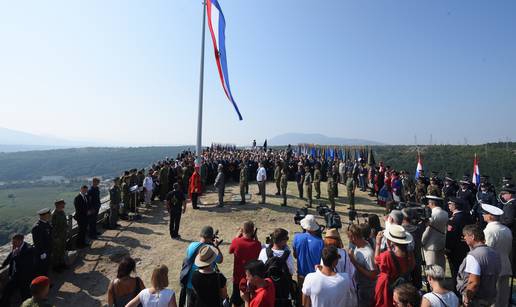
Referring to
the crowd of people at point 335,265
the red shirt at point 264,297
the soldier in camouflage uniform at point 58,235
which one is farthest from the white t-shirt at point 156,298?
the soldier in camouflage uniform at point 58,235

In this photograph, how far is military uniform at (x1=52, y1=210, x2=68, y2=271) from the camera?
6746 mm

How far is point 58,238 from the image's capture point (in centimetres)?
678

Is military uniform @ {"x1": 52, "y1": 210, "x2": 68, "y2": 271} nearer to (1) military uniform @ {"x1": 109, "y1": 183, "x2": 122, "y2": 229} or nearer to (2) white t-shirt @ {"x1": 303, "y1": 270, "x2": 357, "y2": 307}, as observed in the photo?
(1) military uniform @ {"x1": 109, "y1": 183, "x2": 122, "y2": 229}

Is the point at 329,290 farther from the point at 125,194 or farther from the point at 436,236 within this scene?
the point at 125,194

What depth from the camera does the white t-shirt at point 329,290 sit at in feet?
10.2

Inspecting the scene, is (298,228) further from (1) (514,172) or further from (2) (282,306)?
(1) (514,172)

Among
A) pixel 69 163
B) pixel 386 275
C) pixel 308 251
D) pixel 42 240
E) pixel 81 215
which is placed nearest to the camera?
pixel 386 275

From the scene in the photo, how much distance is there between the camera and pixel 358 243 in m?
3.87

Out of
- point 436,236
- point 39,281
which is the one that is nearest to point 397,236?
point 436,236

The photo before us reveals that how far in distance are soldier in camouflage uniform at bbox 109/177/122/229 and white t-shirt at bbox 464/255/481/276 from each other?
10.1 metres

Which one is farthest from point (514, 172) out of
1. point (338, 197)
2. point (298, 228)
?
point (298, 228)

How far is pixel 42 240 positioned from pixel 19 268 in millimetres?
696

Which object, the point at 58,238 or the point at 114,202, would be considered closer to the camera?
the point at 58,238

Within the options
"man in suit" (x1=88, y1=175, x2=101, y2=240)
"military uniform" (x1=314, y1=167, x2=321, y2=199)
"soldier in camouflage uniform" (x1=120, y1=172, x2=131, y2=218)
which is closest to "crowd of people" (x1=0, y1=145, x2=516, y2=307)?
"man in suit" (x1=88, y1=175, x2=101, y2=240)
